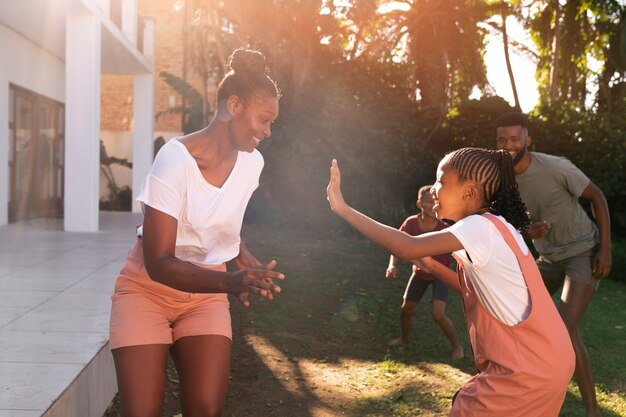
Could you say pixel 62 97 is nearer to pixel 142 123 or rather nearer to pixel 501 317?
pixel 142 123

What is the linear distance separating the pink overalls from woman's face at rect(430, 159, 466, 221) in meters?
0.17

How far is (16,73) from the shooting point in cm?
1514

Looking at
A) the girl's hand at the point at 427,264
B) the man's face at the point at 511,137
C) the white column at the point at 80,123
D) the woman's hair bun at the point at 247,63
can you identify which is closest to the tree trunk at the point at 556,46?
the white column at the point at 80,123

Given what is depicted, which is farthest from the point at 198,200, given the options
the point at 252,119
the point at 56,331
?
the point at 56,331

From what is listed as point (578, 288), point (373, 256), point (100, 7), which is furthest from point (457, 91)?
point (578, 288)

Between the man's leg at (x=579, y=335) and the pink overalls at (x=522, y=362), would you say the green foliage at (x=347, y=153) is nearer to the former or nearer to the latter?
the man's leg at (x=579, y=335)

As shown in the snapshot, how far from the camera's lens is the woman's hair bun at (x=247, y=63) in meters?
3.34

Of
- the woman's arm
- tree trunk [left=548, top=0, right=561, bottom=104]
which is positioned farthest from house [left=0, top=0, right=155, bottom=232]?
tree trunk [left=548, top=0, right=561, bottom=104]

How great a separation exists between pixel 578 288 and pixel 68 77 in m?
10.9

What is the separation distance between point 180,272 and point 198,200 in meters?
0.38

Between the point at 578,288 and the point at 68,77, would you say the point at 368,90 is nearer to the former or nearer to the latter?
the point at 68,77

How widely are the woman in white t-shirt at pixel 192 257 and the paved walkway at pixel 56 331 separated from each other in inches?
28.8

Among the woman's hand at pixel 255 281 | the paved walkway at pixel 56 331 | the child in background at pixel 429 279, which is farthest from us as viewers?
the child in background at pixel 429 279

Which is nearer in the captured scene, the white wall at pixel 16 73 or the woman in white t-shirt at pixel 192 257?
the woman in white t-shirt at pixel 192 257
